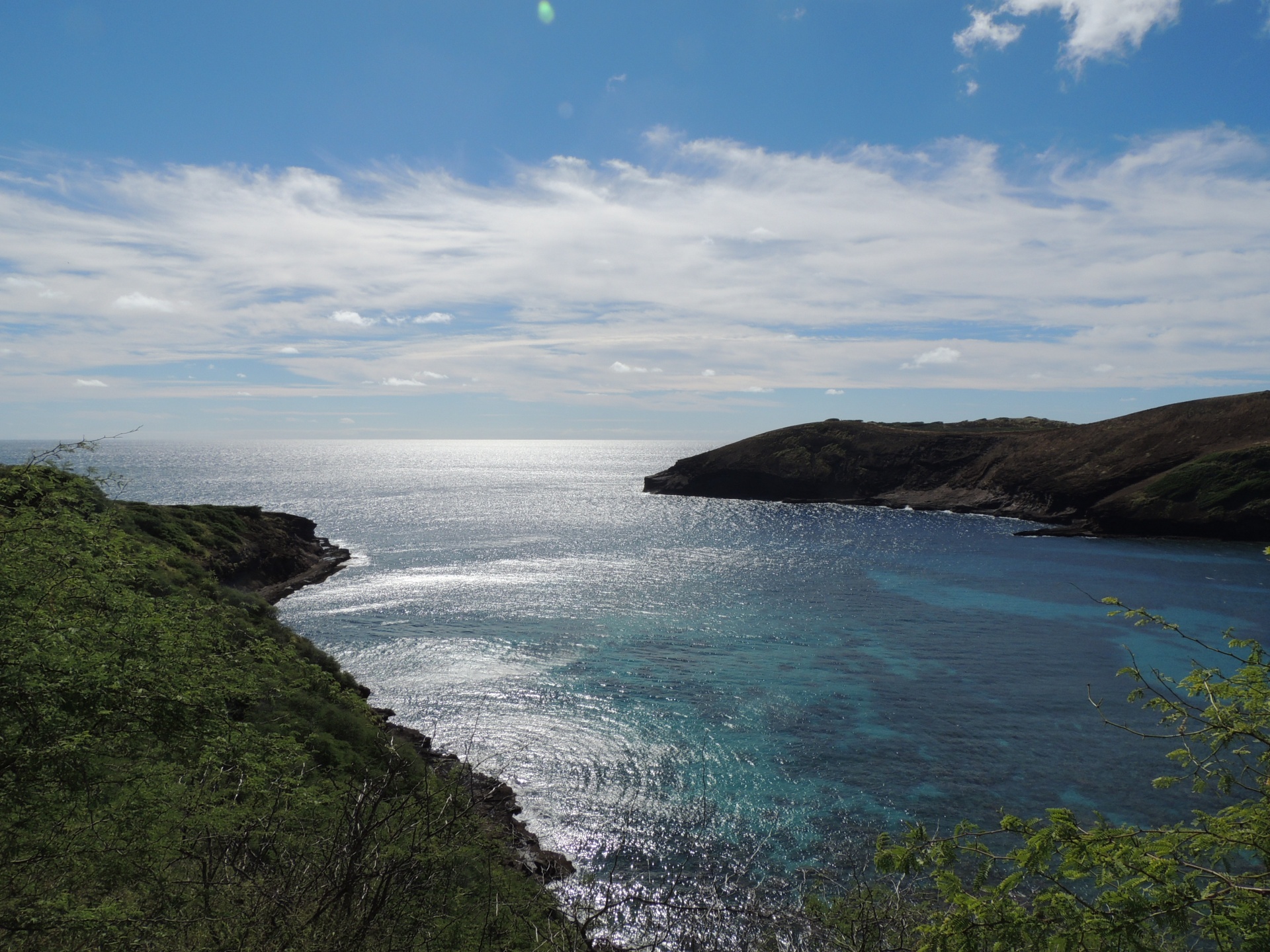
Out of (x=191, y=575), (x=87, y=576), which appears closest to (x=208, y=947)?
(x=87, y=576)

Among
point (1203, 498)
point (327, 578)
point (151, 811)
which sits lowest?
point (327, 578)

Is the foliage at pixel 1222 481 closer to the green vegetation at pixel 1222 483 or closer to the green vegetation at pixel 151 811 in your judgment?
the green vegetation at pixel 1222 483

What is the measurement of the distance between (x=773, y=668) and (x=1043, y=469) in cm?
10698

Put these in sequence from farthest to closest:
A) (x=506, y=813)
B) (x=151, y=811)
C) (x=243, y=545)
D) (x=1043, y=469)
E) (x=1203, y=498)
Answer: (x=1043, y=469), (x=1203, y=498), (x=243, y=545), (x=506, y=813), (x=151, y=811)

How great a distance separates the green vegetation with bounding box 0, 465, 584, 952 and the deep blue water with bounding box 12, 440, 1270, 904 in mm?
10897

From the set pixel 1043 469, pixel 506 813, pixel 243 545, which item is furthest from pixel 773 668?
pixel 1043 469

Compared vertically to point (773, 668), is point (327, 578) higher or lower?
higher

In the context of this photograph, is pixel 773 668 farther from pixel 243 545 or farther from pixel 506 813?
pixel 243 545

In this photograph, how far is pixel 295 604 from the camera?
5962cm

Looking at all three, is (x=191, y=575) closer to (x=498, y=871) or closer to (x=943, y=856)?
(x=498, y=871)

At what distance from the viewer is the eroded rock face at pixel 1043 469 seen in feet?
328

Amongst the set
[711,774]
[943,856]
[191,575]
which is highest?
[943,856]

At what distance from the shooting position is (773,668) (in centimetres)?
4306

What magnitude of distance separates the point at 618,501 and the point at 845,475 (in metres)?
49.6
